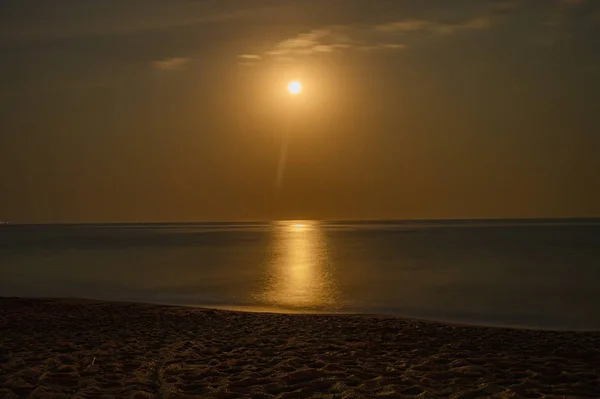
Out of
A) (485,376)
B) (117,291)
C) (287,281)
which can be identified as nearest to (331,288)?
(287,281)

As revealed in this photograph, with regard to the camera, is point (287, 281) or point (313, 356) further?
point (287, 281)

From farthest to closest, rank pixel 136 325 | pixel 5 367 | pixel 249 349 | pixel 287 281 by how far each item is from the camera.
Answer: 1. pixel 287 281
2. pixel 136 325
3. pixel 249 349
4. pixel 5 367

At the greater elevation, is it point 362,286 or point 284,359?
point 362,286

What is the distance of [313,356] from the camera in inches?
491

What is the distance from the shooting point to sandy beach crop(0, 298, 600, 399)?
9.76 meters

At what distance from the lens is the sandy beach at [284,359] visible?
32.0 feet

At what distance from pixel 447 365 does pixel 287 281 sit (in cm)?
2531

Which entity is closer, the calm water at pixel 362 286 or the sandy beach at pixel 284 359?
the sandy beach at pixel 284 359

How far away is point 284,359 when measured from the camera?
479 inches

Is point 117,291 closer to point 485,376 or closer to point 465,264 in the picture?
point 485,376

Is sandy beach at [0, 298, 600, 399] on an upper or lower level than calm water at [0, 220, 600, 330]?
lower

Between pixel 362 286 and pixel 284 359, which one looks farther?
pixel 362 286

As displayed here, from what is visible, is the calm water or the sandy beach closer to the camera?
the sandy beach

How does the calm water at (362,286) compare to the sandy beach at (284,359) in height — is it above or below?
above
